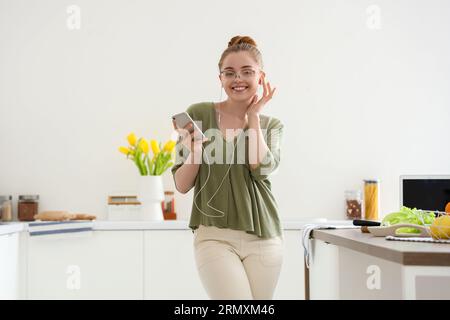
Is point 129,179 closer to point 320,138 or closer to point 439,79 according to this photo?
point 320,138

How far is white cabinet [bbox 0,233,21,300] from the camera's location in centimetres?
304

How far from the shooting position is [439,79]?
3.81m

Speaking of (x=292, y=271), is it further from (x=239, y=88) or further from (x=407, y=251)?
(x=407, y=251)

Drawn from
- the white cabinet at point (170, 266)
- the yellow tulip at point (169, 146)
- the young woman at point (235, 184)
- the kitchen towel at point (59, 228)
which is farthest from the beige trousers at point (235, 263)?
the yellow tulip at point (169, 146)

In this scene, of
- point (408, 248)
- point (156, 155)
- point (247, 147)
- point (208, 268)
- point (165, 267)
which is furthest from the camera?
point (156, 155)

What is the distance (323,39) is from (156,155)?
4.07 feet

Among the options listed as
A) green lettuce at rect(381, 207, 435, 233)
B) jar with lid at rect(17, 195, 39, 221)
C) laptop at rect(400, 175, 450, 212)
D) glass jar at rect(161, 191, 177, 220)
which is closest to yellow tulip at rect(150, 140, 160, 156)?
glass jar at rect(161, 191, 177, 220)

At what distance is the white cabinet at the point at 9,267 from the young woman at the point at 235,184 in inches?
57.2

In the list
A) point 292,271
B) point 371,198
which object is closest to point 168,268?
point 292,271

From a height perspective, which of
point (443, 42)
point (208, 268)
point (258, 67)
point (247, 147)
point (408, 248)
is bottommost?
point (208, 268)

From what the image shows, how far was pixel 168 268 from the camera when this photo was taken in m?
3.25

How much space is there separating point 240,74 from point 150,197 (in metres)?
1.64

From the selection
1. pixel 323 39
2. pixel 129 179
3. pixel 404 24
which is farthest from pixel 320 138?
pixel 129 179

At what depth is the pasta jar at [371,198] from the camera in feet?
12.0
